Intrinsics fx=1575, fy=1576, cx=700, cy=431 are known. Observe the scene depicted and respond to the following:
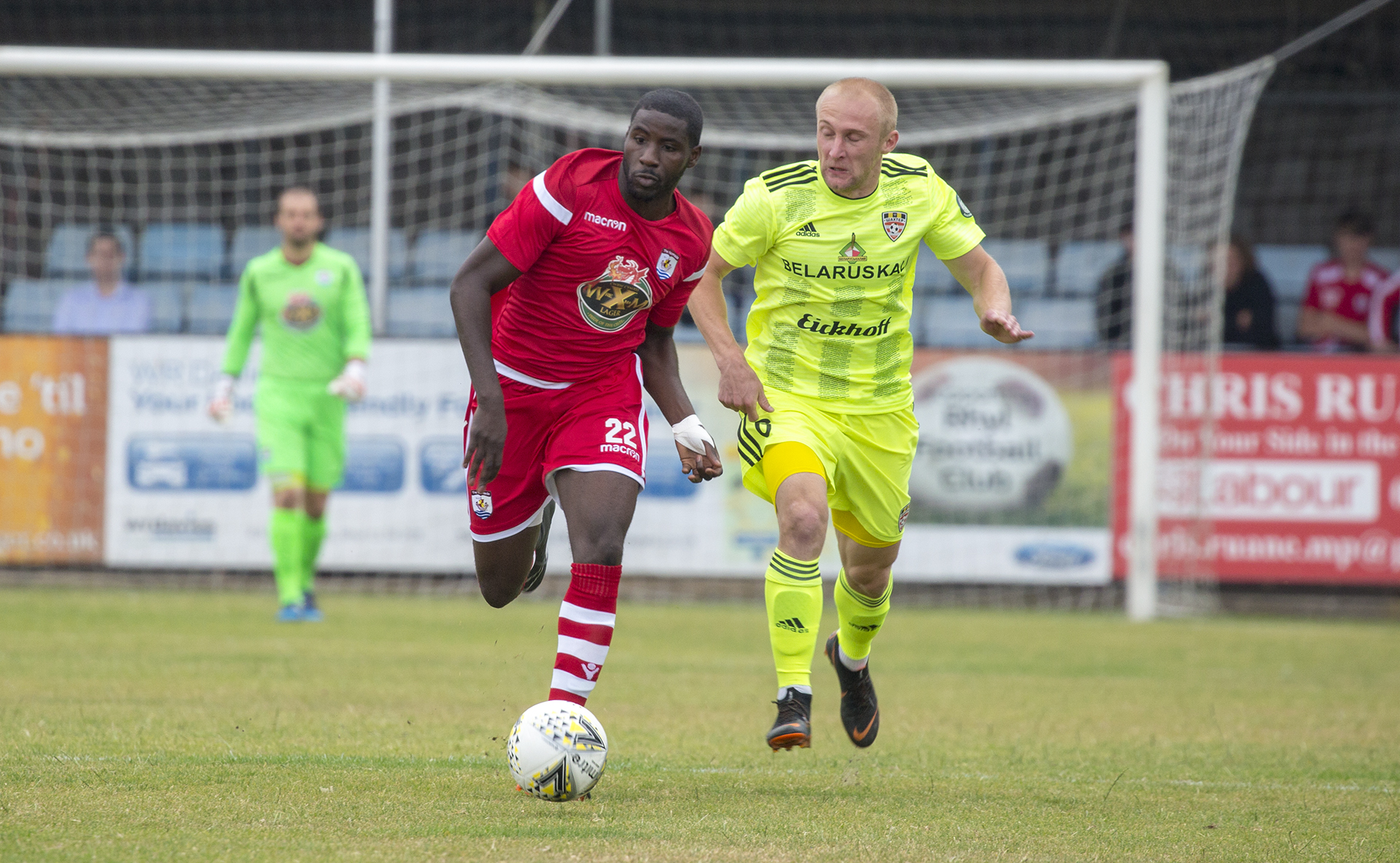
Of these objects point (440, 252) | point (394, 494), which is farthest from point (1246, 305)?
point (394, 494)

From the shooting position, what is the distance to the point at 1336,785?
5398 mm

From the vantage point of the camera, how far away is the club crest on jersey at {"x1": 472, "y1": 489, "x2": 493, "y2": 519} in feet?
17.5

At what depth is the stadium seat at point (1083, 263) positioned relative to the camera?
13742mm

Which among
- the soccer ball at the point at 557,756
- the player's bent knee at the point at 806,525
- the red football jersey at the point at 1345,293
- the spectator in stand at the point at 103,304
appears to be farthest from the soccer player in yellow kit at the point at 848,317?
the red football jersey at the point at 1345,293

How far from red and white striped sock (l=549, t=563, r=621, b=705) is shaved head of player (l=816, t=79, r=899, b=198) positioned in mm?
1785

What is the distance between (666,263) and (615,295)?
197 millimetres

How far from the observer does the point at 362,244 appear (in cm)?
1437

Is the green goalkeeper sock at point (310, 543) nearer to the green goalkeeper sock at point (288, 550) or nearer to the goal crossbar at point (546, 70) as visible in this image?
the green goalkeeper sock at point (288, 550)

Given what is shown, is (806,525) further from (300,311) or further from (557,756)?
(300,311)

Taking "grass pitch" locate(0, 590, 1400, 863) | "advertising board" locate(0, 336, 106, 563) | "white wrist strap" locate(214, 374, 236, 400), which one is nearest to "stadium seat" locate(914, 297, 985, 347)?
"grass pitch" locate(0, 590, 1400, 863)

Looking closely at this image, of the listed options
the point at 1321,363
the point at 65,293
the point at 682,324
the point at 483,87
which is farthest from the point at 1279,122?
the point at 65,293

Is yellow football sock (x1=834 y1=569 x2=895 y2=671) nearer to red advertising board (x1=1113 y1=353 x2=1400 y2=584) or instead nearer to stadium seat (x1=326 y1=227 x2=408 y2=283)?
red advertising board (x1=1113 y1=353 x2=1400 y2=584)

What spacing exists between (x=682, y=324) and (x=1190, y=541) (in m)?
4.53

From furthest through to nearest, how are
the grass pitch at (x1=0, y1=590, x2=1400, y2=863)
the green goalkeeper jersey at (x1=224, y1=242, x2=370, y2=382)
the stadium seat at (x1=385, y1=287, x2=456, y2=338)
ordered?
the stadium seat at (x1=385, y1=287, x2=456, y2=338), the green goalkeeper jersey at (x1=224, y1=242, x2=370, y2=382), the grass pitch at (x1=0, y1=590, x2=1400, y2=863)
